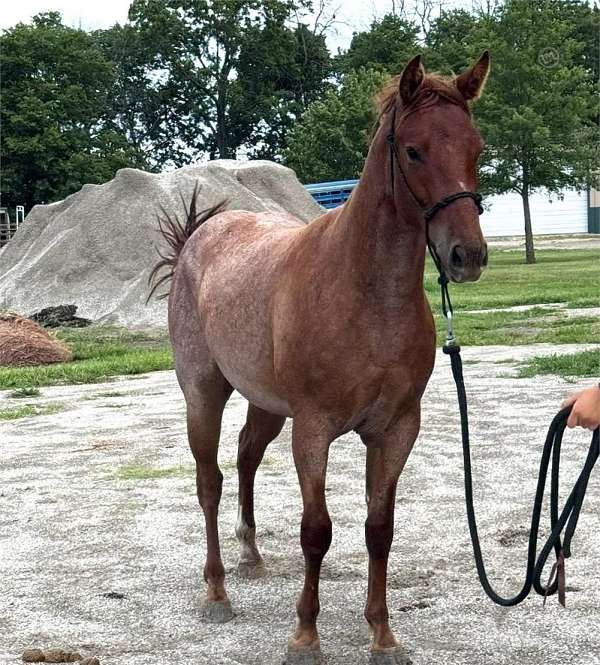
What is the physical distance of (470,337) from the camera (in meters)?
12.8

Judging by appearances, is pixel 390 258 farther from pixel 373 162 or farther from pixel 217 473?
pixel 217 473

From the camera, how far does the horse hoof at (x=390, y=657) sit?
339 cm

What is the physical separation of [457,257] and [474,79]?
0.81 metres

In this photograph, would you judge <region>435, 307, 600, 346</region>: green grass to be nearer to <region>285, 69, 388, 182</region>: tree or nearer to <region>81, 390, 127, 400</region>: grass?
<region>81, 390, 127, 400</region>: grass

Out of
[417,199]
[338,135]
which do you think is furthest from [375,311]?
[338,135]

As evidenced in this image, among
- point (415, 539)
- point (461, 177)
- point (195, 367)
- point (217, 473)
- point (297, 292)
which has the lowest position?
point (415, 539)

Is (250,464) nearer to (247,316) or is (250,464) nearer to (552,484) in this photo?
(247,316)

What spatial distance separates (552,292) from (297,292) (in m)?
15.8

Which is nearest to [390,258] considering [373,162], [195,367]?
[373,162]

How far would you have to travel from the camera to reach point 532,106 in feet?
102

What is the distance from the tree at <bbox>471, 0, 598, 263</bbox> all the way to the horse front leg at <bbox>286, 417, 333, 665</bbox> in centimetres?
2813

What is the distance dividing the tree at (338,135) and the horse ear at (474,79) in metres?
32.2

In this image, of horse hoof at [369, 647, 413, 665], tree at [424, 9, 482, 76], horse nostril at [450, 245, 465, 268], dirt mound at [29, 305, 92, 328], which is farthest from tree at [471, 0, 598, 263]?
horse nostril at [450, 245, 465, 268]

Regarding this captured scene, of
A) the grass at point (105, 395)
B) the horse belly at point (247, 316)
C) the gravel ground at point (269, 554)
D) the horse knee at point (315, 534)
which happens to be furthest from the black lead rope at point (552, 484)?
the grass at point (105, 395)
